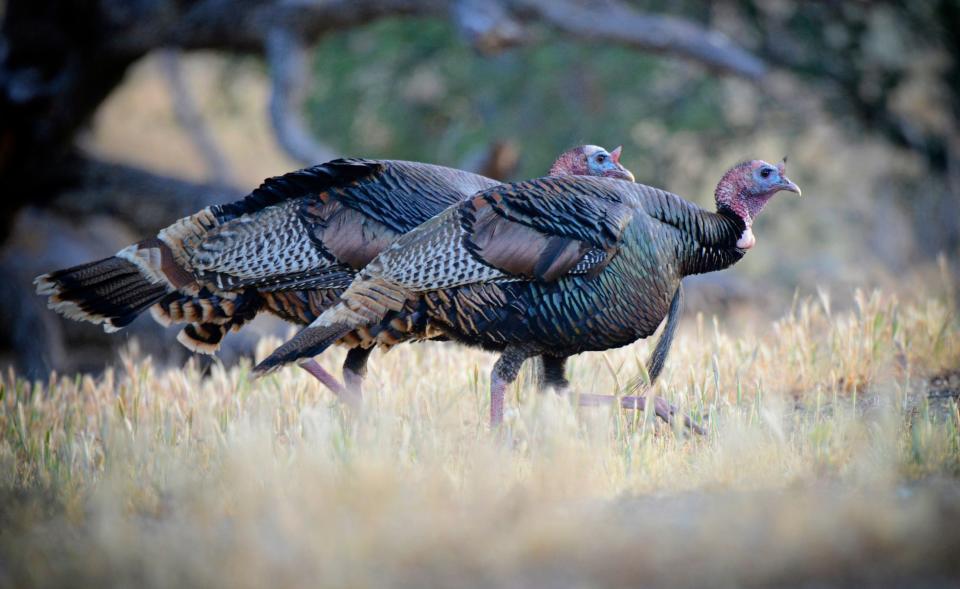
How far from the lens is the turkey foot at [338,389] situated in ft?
16.8

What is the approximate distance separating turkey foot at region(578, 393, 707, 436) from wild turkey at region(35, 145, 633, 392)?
116 centimetres

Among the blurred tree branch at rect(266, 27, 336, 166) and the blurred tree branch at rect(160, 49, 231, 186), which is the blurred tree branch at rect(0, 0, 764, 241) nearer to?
the blurred tree branch at rect(266, 27, 336, 166)

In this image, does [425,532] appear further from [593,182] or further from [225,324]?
[225,324]

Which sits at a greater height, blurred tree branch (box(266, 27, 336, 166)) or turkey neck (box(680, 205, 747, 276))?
blurred tree branch (box(266, 27, 336, 166))

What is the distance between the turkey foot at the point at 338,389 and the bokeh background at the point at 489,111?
3675mm

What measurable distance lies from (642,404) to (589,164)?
1.29 m

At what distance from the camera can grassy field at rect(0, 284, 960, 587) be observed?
2.90 m

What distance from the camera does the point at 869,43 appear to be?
44.1ft

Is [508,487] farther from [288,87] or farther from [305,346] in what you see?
[288,87]

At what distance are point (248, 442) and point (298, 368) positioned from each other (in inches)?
110

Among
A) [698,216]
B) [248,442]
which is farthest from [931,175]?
A: [248,442]

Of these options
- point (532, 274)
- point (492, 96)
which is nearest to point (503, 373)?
point (532, 274)

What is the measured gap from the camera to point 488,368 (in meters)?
6.24

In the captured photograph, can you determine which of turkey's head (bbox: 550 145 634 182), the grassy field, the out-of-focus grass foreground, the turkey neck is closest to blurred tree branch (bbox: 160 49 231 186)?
the out-of-focus grass foreground
